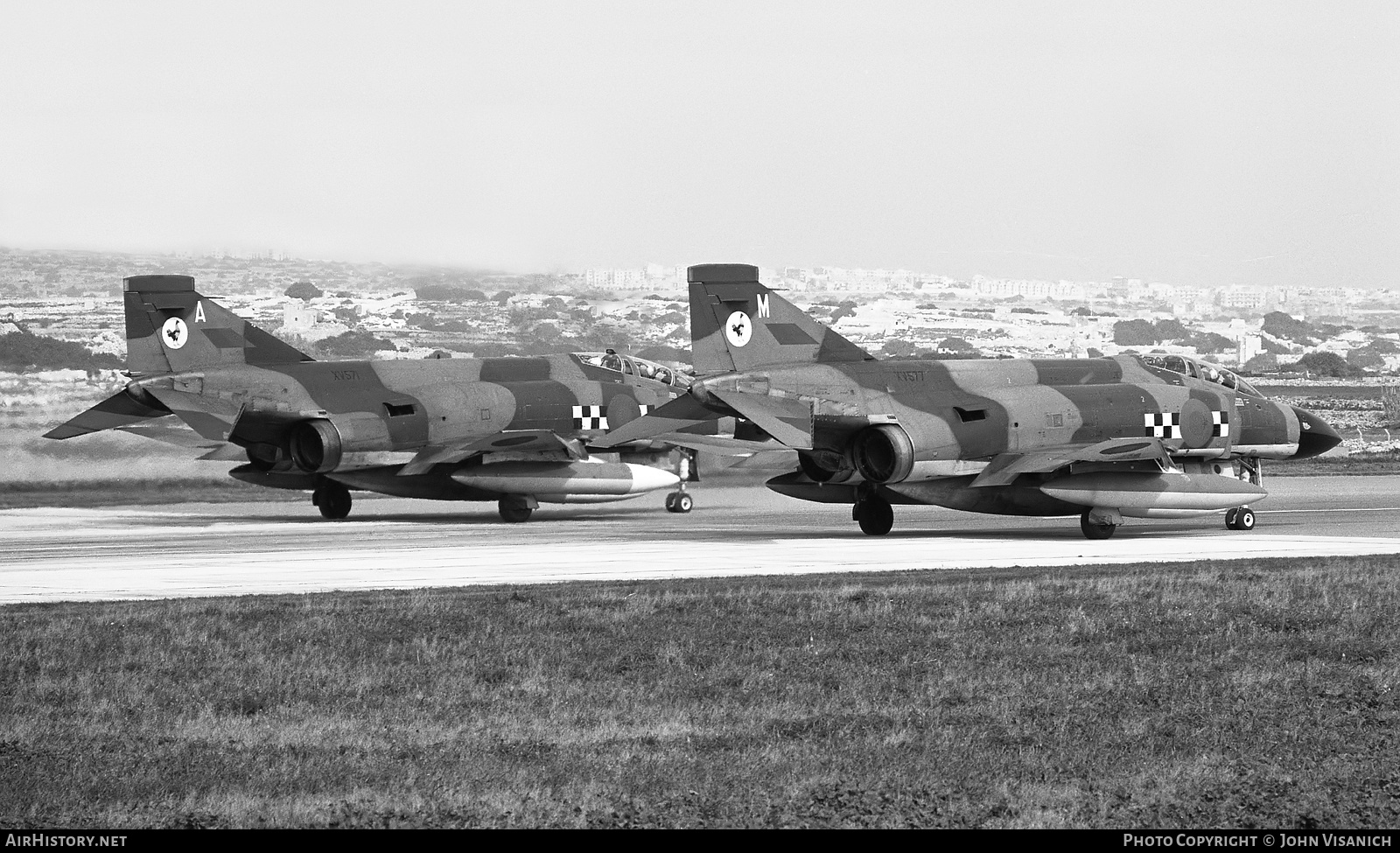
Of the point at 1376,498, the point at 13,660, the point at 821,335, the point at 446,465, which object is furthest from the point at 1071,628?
the point at 1376,498

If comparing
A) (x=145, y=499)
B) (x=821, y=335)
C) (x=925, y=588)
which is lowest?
(x=145, y=499)

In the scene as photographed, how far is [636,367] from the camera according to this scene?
1463 inches

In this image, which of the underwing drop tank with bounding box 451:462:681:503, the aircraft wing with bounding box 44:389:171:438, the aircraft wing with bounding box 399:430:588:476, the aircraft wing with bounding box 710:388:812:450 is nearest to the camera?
the aircraft wing with bounding box 710:388:812:450

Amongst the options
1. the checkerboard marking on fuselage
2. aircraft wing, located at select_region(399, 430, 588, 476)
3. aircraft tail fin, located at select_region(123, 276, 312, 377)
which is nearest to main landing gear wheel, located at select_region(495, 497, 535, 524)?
aircraft wing, located at select_region(399, 430, 588, 476)

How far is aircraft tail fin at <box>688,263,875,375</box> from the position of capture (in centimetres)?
2934

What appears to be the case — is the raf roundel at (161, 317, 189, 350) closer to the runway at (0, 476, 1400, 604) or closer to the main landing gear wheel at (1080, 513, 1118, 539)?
the runway at (0, 476, 1400, 604)

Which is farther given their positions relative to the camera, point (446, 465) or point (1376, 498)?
point (1376, 498)

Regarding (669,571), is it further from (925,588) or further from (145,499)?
(145,499)

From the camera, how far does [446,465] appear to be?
33906 mm

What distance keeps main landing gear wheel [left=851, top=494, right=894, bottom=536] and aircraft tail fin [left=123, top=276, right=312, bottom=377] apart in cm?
1267

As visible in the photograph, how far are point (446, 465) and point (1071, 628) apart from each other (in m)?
20.1

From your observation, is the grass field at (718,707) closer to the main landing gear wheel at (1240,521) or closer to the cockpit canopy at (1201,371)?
the main landing gear wheel at (1240,521)

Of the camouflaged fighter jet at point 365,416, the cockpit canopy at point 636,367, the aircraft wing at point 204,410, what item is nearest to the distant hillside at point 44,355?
the camouflaged fighter jet at point 365,416
